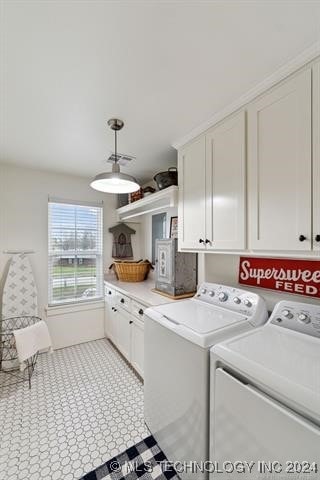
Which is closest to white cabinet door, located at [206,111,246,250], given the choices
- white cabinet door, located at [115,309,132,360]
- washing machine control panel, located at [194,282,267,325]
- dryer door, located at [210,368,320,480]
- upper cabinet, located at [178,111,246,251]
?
upper cabinet, located at [178,111,246,251]

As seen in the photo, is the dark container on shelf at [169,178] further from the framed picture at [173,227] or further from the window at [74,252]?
the window at [74,252]

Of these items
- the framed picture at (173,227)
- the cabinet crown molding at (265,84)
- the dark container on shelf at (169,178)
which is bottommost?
the framed picture at (173,227)

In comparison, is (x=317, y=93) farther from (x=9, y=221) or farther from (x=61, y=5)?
(x=9, y=221)

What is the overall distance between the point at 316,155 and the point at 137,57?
103cm

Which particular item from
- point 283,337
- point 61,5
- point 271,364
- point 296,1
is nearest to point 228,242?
point 283,337

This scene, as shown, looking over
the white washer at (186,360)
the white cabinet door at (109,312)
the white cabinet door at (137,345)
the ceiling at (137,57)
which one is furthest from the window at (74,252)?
the white washer at (186,360)

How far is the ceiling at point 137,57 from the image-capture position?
87cm

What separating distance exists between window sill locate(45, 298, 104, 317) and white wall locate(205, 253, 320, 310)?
1752 millimetres

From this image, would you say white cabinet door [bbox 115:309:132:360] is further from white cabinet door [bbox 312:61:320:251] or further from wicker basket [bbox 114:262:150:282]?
white cabinet door [bbox 312:61:320:251]

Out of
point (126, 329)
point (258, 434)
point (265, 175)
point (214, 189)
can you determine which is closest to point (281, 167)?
point (265, 175)

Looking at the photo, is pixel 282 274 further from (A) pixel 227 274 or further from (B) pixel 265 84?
(B) pixel 265 84

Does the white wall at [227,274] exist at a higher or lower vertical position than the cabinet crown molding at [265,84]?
lower

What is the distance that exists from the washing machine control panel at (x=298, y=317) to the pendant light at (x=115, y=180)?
1366mm

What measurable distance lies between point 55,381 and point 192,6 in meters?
3.02
